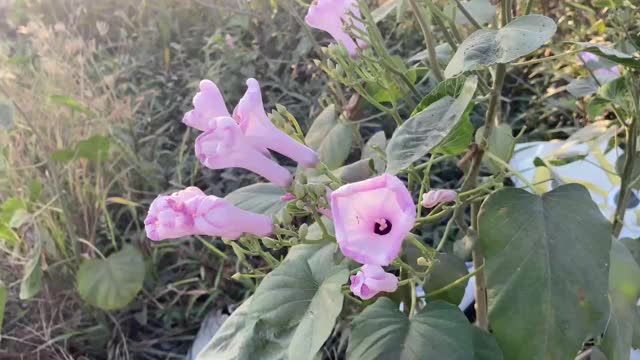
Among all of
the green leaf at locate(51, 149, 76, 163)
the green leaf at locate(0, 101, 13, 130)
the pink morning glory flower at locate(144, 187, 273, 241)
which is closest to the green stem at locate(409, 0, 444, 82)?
the pink morning glory flower at locate(144, 187, 273, 241)

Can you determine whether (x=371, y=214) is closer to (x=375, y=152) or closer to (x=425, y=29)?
(x=425, y=29)

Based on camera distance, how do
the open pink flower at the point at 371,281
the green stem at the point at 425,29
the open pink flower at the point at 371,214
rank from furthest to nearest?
the green stem at the point at 425,29 → the open pink flower at the point at 371,281 → the open pink flower at the point at 371,214

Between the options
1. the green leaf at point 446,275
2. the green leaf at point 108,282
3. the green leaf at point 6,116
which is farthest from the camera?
the green leaf at point 108,282

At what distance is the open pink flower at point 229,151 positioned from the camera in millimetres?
641

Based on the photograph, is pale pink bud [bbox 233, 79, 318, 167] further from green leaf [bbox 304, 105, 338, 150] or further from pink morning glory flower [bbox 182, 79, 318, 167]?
green leaf [bbox 304, 105, 338, 150]

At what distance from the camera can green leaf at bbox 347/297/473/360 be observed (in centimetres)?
67

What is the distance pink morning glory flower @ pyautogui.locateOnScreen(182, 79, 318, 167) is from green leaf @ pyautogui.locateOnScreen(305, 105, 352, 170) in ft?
1.02

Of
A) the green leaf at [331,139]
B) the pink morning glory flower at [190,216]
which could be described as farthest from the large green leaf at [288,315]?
the green leaf at [331,139]

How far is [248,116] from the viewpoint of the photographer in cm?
69

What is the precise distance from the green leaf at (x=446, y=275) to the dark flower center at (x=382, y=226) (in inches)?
12.4

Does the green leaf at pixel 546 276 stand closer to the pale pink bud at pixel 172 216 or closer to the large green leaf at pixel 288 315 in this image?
the large green leaf at pixel 288 315

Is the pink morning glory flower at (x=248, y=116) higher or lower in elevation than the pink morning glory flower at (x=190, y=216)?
higher

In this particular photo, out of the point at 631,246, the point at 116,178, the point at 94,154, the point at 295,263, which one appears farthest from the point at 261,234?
the point at 116,178

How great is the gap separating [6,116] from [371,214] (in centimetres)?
99
